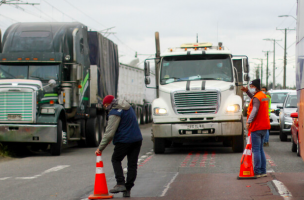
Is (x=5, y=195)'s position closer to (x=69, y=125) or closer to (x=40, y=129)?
(x=40, y=129)

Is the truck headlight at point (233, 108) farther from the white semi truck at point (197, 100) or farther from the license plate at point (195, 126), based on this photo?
the license plate at point (195, 126)

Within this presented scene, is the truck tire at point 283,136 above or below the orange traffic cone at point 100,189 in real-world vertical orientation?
above

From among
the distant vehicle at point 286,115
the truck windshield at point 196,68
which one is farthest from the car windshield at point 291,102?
the truck windshield at point 196,68

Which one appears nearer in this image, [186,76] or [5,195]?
[5,195]

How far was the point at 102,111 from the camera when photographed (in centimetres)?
2269

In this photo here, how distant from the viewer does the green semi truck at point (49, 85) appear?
16734mm

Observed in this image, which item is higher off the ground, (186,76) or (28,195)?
(186,76)

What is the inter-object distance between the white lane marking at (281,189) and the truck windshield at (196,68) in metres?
7.00

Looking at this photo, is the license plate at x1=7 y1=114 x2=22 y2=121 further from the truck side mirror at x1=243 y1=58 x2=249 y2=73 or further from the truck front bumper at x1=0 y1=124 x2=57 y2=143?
the truck side mirror at x1=243 y1=58 x2=249 y2=73

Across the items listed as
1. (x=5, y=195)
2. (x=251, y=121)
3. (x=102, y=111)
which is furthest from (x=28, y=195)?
(x=102, y=111)

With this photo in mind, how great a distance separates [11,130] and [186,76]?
208 inches

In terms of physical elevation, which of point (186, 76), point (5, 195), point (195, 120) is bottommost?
point (5, 195)

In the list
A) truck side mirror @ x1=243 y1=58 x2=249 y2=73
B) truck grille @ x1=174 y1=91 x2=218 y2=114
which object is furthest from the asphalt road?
truck side mirror @ x1=243 y1=58 x2=249 y2=73

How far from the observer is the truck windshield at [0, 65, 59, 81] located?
17.6 m
